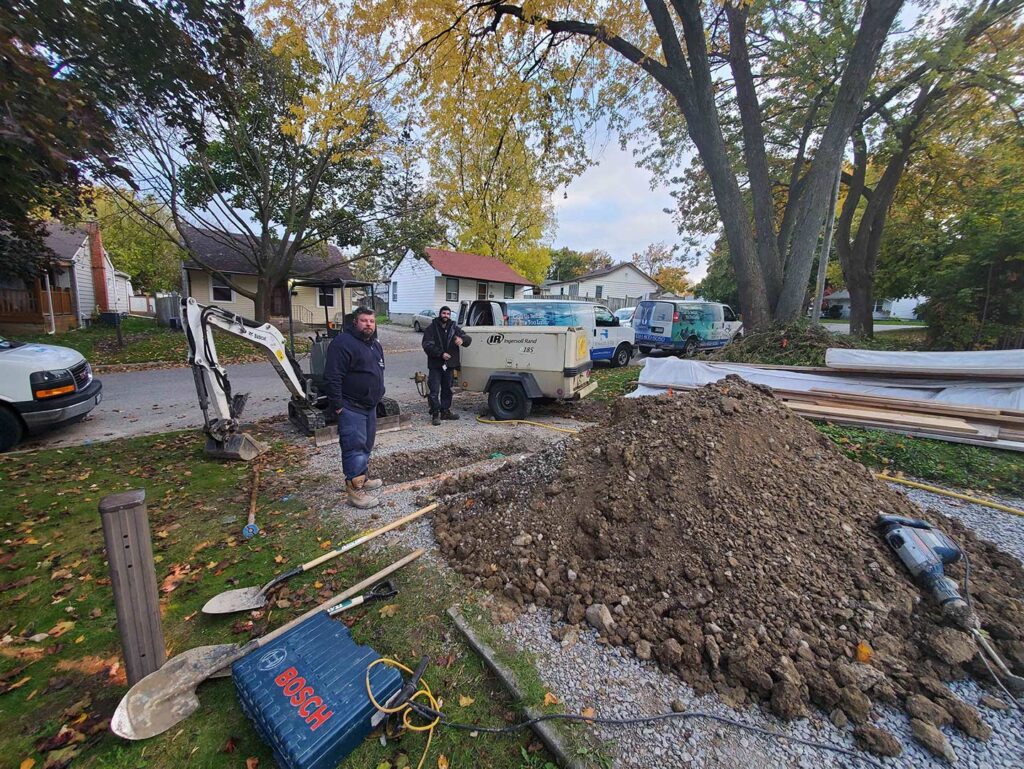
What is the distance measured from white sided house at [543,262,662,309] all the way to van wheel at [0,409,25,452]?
119ft

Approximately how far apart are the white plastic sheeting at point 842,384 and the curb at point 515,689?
571 centimetres

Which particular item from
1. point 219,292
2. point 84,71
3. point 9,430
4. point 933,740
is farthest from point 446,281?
point 933,740

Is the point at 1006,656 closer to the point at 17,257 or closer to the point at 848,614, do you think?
the point at 848,614

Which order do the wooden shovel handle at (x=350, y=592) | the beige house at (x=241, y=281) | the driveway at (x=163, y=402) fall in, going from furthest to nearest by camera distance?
the beige house at (x=241, y=281)
the driveway at (x=163, y=402)
the wooden shovel handle at (x=350, y=592)

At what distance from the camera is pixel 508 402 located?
7.49m

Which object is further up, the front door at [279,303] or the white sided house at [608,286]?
the white sided house at [608,286]

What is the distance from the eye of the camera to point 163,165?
12062 mm

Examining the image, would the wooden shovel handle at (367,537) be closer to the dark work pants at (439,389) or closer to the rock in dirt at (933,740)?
the dark work pants at (439,389)

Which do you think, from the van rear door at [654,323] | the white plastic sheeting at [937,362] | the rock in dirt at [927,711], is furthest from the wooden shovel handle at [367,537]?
the van rear door at [654,323]

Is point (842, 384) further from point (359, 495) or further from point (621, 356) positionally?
point (359, 495)

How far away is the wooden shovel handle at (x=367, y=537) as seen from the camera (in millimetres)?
3137

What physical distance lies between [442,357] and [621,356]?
8.17m

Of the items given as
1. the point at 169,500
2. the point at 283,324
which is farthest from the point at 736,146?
the point at 283,324

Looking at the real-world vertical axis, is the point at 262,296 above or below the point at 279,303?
below
